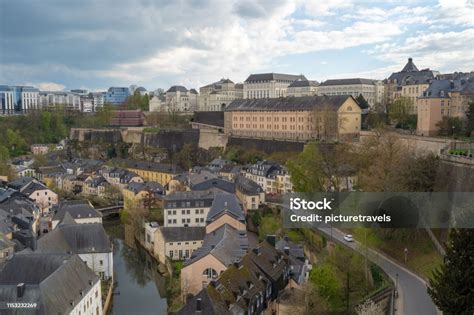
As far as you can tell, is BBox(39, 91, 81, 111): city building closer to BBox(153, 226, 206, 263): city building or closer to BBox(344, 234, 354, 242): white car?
BBox(153, 226, 206, 263): city building

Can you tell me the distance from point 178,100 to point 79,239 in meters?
54.9

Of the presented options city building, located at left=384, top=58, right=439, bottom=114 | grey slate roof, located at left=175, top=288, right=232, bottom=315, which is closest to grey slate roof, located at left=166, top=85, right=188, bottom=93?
city building, located at left=384, top=58, right=439, bottom=114

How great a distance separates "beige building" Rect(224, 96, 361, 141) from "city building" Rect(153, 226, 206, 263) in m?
17.7

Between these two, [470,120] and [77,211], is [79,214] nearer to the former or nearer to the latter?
[77,211]

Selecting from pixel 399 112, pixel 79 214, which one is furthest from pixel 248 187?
pixel 399 112

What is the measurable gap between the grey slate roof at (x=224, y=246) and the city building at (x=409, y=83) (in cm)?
2550

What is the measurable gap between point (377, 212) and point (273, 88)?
47310 millimetres

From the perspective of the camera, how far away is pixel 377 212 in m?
15.7

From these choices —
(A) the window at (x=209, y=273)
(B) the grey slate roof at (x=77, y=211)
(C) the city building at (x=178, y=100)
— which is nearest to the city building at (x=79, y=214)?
(B) the grey slate roof at (x=77, y=211)

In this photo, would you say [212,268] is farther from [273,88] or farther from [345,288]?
[273,88]

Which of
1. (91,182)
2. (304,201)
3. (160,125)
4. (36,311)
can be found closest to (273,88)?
(160,125)

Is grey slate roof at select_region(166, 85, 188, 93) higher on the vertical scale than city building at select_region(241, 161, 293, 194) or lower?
higher

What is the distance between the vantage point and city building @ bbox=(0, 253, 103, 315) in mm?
11570

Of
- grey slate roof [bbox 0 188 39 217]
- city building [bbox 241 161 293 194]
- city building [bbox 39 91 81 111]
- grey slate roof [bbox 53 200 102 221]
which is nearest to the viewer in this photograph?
grey slate roof [bbox 53 200 102 221]
